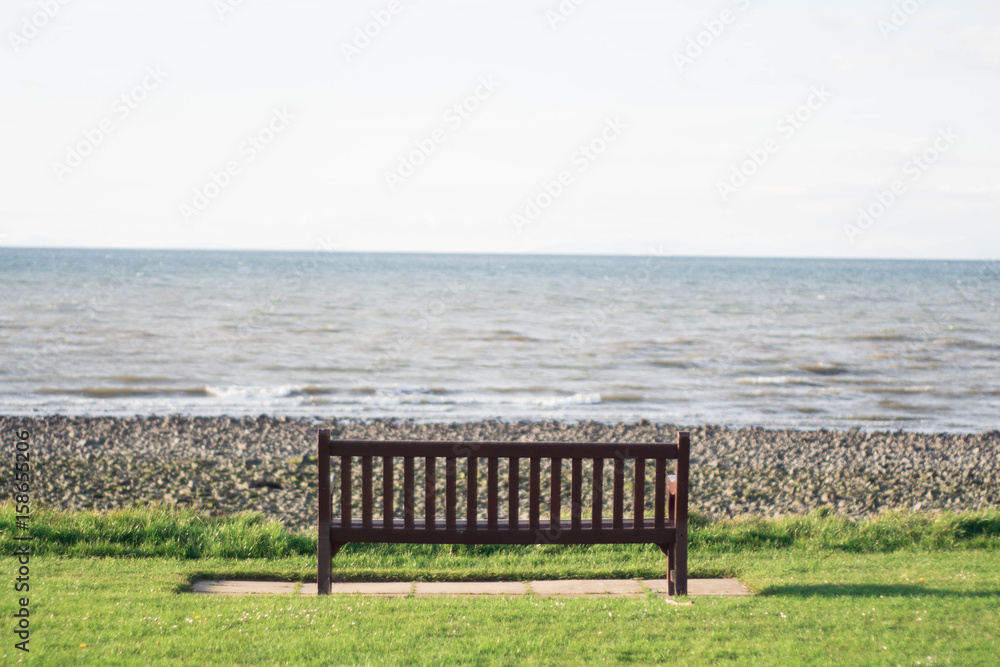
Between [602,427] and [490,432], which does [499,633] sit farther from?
[602,427]

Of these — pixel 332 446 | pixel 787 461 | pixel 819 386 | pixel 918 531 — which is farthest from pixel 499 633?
pixel 819 386

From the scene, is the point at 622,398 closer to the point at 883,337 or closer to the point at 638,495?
the point at 638,495

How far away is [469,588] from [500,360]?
2079cm

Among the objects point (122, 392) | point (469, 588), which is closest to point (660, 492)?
point (469, 588)

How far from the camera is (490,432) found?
1476 centimetres

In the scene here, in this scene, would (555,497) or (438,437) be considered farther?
(438,437)

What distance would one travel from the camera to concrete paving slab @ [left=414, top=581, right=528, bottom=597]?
18.7 feet

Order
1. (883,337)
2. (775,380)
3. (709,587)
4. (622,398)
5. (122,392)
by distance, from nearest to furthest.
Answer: (709,587)
(122,392)
(622,398)
(775,380)
(883,337)

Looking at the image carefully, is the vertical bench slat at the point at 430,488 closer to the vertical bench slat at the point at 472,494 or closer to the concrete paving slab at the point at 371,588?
the vertical bench slat at the point at 472,494

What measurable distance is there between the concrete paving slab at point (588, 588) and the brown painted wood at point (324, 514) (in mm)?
1472

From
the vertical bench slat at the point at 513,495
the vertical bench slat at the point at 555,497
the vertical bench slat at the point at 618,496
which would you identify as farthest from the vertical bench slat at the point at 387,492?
the vertical bench slat at the point at 618,496

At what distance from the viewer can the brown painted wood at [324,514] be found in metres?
5.34

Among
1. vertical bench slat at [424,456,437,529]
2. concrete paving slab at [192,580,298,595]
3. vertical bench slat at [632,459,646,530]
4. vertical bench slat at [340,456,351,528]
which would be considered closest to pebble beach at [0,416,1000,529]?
concrete paving slab at [192,580,298,595]

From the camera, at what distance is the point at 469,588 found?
5844 millimetres
